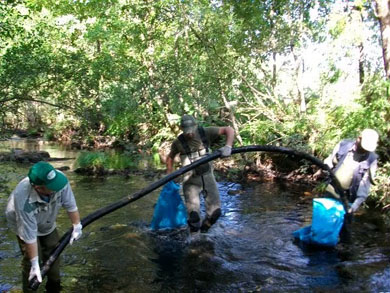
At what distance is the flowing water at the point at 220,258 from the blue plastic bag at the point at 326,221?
24cm

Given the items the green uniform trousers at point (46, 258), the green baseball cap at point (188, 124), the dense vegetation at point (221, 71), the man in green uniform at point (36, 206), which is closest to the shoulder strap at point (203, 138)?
the green baseball cap at point (188, 124)

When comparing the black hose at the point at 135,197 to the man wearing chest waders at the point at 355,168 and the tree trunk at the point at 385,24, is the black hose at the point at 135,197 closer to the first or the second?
the man wearing chest waders at the point at 355,168

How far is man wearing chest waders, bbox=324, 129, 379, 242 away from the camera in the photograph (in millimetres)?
4711

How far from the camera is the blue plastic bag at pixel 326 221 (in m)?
4.93

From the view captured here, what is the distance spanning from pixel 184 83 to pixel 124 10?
12.4ft

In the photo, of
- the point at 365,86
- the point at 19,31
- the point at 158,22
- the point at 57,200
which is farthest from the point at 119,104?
the point at 57,200

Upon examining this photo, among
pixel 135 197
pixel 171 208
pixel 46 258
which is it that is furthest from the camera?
pixel 171 208

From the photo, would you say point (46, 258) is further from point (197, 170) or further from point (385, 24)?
point (385, 24)

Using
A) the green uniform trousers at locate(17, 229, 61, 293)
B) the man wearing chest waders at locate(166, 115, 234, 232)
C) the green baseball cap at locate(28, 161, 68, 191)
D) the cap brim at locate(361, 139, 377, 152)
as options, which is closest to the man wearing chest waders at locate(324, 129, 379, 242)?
the cap brim at locate(361, 139, 377, 152)

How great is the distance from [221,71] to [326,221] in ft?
26.2

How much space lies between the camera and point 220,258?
519cm

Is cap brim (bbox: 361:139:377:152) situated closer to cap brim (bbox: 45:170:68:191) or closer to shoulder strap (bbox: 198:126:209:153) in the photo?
shoulder strap (bbox: 198:126:209:153)

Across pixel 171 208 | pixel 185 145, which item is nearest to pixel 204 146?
pixel 185 145

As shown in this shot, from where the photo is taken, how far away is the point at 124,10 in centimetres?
1370
